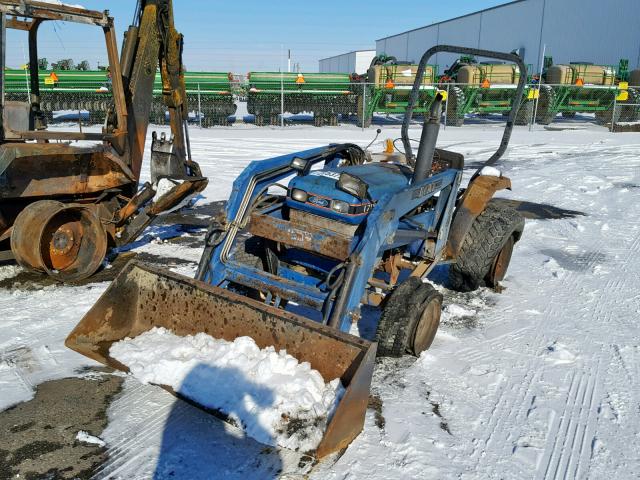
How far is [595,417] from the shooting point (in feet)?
10.9

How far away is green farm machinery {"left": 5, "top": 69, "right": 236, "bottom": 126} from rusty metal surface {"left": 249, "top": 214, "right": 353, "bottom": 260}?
15840mm

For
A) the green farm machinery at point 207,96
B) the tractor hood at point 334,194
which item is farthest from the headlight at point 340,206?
the green farm machinery at point 207,96

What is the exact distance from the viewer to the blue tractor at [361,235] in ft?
11.9

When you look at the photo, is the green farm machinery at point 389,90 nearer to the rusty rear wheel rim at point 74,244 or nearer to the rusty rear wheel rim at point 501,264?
the rusty rear wheel rim at point 501,264

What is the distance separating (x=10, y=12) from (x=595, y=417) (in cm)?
547

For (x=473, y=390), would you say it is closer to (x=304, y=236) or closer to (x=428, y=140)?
(x=304, y=236)

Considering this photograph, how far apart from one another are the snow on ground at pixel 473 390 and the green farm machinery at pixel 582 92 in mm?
17142

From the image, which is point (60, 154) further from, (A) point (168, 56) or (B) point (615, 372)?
(B) point (615, 372)

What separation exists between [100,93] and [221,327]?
17.8 meters

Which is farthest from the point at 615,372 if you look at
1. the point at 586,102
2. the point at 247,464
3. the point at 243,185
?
the point at 586,102

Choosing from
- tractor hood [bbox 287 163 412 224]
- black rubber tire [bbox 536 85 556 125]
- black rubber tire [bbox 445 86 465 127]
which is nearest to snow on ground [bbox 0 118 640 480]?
tractor hood [bbox 287 163 412 224]

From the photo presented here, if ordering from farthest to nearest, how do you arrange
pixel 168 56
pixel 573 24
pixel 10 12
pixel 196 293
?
pixel 573 24, pixel 168 56, pixel 10 12, pixel 196 293

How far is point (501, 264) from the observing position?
5.38 m

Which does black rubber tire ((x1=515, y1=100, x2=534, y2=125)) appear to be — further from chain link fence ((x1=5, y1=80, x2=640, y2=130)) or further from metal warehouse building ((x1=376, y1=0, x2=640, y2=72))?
metal warehouse building ((x1=376, y1=0, x2=640, y2=72))
